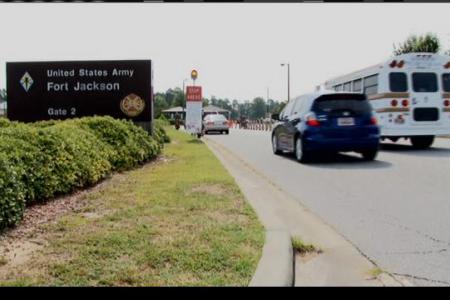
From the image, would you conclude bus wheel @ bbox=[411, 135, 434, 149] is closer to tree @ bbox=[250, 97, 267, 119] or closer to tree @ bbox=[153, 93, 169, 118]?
tree @ bbox=[153, 93, 169, 118]

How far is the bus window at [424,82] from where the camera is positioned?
1234 cm

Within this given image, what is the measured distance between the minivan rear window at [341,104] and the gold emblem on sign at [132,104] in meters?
5.10

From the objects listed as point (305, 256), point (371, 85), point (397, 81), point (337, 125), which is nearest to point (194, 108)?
point (371, 85)

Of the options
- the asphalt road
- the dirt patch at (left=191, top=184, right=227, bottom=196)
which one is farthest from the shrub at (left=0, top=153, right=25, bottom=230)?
the asphalt road

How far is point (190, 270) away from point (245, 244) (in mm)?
742

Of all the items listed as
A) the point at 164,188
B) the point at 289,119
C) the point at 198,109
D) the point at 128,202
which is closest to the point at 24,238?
the point at 128,202

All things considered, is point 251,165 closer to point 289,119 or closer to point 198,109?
point 289,119

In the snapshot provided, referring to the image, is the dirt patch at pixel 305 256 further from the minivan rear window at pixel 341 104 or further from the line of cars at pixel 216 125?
the line of cars at pixel 216 125

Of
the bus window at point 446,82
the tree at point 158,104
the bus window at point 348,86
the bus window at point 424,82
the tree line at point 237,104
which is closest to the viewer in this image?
the bus window at point 424,82

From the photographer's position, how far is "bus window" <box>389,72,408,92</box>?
39.2 ft

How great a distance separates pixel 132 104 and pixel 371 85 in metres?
6.46

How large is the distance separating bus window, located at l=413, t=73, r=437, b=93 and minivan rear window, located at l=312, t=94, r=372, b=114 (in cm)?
225

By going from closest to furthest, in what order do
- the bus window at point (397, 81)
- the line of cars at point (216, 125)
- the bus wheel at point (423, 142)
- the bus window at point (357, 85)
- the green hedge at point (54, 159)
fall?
the green hedge at point (54, 159), the bus window at point (397, 81), the bus window at point (357, 85), the bus wheel at point (423, 142), the line of cars at point (216, 125)

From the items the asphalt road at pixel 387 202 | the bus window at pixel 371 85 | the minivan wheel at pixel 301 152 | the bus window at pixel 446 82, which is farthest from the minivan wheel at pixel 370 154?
the bus window at pixel 446 82
